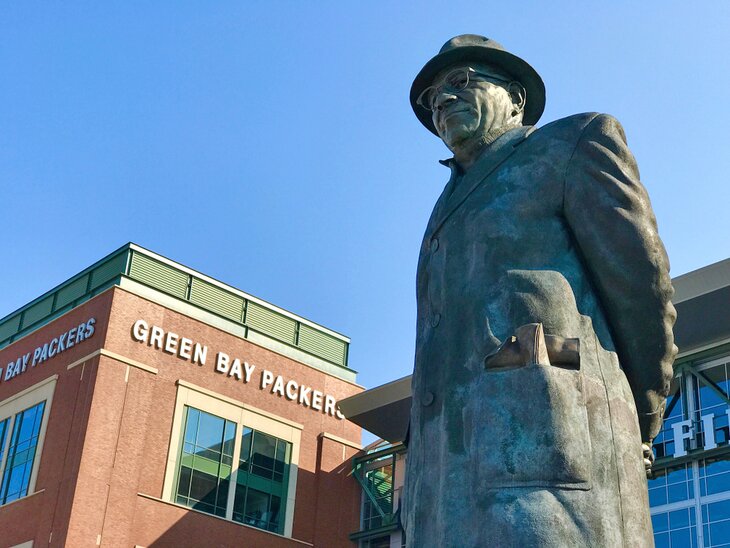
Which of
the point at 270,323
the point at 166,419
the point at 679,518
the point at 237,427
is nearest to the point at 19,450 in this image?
the point at 166,419

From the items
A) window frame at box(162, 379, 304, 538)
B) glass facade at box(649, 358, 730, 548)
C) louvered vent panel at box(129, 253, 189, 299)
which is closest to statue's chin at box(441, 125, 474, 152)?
glass facade at box(649, 358, 730, 548)

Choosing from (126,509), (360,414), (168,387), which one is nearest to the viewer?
(126,509)

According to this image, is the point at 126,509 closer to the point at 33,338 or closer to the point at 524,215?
the point at 33,338

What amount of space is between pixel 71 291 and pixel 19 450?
4.83 m

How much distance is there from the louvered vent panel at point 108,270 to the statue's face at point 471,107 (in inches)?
1070

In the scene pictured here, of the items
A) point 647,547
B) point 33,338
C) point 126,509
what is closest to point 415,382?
point 647,547

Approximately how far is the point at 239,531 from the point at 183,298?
A: 675cm

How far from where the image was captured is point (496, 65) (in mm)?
4477

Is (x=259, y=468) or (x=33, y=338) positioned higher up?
(x=33, y=338)

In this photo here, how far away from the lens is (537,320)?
371 centimetres

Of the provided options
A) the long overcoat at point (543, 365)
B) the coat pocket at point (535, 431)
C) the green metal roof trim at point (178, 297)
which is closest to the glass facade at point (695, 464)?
the green metal roof trim at point (178, 297)

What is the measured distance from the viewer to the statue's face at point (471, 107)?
436 cm

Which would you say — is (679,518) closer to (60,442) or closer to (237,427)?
(237,427)

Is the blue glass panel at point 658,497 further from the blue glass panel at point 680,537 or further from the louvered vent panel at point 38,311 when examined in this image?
the louvered vent panel at point 38,311
